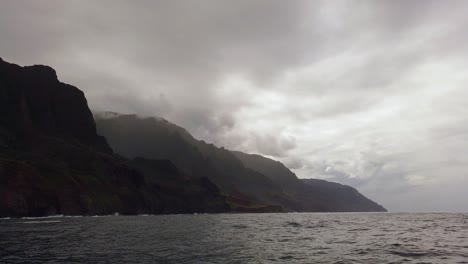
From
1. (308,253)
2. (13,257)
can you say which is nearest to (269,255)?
(308,253)

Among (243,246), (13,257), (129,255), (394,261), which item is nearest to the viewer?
(394,261)

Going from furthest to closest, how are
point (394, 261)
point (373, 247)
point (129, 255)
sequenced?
point (373, 247)
point (129, 255)
point (394, 261)

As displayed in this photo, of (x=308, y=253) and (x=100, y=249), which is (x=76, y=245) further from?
(x=308, y=253)

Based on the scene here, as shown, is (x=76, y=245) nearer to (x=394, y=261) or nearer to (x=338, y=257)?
(x=338, y=257)

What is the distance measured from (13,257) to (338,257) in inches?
1492

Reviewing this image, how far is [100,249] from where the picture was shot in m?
54.5

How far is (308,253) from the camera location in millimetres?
49125

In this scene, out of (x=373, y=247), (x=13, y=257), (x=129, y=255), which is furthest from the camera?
(x=373, y=247)

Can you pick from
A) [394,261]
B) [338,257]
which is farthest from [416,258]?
[338,257]

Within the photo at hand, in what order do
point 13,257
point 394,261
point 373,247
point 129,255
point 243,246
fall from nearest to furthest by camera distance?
point 394,261, point 13,257, point 129,255, point 373,247, point 243,246

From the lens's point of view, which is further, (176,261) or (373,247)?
(373,247)

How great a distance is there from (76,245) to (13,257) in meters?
14.9

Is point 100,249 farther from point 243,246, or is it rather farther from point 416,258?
point 416,258

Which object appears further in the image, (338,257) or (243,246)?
(243,246)
